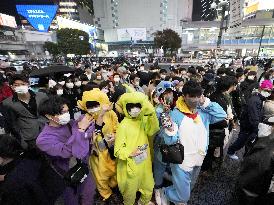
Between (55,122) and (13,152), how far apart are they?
1.68 ft

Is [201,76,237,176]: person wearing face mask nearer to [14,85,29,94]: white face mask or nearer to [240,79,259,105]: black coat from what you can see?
[240,79,259,105]: black coat

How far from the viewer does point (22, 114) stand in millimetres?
3400

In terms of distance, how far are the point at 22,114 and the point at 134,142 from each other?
1.97 m

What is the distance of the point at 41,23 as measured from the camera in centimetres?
4019

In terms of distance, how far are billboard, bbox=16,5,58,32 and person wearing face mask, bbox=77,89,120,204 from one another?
42.4 m

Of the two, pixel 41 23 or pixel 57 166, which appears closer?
pixel 57 166

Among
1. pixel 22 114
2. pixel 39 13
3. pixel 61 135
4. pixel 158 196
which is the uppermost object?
pixel 39 13

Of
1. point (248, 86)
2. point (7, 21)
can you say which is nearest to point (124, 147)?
point (248, 86)

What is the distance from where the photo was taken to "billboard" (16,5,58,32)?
38750 mm

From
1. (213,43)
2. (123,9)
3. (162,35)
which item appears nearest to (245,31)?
(213,43)

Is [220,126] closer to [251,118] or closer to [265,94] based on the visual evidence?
[251,118]

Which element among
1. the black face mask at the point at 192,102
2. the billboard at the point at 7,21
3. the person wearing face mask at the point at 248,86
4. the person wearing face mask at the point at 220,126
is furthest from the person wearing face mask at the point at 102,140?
the billboard at the point at 7,21

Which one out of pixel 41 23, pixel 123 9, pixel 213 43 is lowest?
pixel 213 43

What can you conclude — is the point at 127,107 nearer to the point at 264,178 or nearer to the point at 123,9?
the point at 264,178
